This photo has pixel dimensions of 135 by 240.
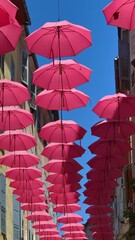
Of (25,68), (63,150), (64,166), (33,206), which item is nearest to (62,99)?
(63,150)

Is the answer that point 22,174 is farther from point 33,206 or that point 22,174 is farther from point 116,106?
point 116,106

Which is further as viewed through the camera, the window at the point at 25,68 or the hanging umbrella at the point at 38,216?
the window at the point at 25,68

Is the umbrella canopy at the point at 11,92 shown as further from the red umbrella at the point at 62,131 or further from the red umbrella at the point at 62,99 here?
the red umbrella at the point at 62,131

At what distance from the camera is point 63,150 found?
2050 centimetres

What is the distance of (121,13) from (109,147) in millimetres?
7648

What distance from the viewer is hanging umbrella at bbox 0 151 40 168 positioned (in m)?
20.5

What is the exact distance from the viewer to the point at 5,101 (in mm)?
16375

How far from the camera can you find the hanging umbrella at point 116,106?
17.2 m

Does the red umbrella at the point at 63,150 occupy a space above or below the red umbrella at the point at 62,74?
below

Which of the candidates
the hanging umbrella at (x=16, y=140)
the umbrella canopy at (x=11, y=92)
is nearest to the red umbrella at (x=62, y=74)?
the umbrella canopy at (x=11, y=92)

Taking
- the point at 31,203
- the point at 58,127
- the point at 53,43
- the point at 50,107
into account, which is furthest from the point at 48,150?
the point at 53,43

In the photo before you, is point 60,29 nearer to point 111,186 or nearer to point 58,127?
point 58,127

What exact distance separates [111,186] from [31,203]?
3383mm

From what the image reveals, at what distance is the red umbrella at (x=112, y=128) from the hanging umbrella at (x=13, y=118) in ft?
6.76
